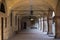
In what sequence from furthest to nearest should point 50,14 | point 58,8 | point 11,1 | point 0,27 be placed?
point 50,14, point 58,8, point 11,1, point 0,27

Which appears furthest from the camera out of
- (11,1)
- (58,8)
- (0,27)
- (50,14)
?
(50,14)

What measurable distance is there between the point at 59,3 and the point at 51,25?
6.59 metres

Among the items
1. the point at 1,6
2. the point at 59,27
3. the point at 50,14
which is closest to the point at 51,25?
the point at 50,14

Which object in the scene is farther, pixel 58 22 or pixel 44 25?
pixel 44 25

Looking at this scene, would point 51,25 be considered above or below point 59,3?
below

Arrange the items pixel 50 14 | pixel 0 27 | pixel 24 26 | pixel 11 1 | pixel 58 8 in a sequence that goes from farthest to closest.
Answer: pixel 24 26 < pixel 50 14 < pixel 58 8 < pixel 11 1 < pixel 0 27

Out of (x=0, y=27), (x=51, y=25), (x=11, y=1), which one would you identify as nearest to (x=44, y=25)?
(x=51, y=25)

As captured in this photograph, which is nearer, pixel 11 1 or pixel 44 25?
pixel 11 1

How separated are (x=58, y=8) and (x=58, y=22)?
129 cm

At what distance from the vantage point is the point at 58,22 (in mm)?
14703

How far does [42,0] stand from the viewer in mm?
14219

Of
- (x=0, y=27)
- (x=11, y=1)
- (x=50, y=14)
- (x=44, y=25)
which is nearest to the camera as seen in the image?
(x=0, y=27)

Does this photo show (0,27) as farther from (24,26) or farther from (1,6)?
(24,26)

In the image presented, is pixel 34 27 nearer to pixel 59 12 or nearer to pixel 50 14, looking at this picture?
pixel 50 14
